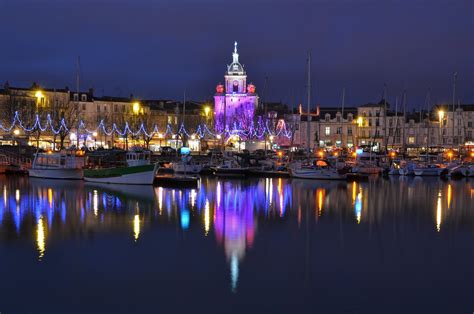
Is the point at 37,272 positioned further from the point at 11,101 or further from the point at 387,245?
the point at 11,101

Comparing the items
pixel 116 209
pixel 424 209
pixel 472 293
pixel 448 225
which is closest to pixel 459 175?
pixel 424 209

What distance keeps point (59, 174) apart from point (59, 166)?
875mm

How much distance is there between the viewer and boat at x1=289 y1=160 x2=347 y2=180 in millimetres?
53688

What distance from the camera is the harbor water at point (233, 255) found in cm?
1539

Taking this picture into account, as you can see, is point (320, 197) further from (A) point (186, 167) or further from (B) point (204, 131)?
(B) point (204, 131)

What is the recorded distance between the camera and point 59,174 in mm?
52375

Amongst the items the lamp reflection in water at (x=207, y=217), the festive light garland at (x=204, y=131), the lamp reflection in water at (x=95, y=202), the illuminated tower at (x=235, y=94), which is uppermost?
the illuminated tower at (x=235, y=94)

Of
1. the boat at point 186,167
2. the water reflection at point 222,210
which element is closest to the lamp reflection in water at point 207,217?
the water reflection at point 222,210

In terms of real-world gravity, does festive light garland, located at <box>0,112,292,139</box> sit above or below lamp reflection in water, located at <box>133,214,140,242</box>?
above

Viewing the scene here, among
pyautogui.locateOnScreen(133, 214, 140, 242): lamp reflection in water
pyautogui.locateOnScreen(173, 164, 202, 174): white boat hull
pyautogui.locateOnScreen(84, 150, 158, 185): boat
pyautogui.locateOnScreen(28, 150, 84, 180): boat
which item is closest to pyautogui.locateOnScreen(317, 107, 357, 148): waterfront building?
pyautogui.locateOnScreen(173, 164, 202, 174): white boat hull

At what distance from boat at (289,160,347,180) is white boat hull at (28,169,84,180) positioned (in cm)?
1838

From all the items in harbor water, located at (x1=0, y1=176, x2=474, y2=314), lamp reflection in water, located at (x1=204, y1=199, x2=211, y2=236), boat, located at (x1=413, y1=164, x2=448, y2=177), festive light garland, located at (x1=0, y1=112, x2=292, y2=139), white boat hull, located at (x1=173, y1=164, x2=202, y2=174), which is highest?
festive light garland, located at (x1=0, y1=112, x2=292, y2=139)

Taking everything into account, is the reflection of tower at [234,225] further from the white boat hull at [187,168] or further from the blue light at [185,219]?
the white boat hull at [187,168]

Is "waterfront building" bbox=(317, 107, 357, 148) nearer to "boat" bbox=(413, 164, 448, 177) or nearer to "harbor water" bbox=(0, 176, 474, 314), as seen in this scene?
"boat" bbox=(413, 164, 448, 177)
